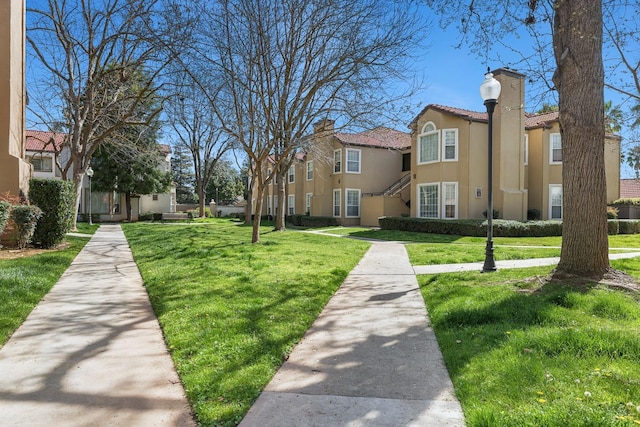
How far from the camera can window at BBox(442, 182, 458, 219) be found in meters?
21.2

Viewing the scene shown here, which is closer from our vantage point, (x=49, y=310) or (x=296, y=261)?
(x=49, y=310)

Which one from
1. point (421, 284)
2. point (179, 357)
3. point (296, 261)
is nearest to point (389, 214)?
point (296, 261)

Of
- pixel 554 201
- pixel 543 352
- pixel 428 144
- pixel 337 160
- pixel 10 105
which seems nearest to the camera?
pixel 543 352

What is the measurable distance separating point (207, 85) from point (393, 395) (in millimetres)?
12259

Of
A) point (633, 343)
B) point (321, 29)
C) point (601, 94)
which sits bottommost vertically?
point (633, 343)

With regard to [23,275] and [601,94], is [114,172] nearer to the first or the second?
[23,275]

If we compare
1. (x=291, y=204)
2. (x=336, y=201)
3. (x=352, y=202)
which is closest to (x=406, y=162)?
(x=352, y=202)

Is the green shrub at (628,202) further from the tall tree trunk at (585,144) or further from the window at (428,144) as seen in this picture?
the tall tree trunk at (585,144)

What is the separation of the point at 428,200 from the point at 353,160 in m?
7.49

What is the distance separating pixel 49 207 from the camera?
11969mm

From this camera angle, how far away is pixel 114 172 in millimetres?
34844

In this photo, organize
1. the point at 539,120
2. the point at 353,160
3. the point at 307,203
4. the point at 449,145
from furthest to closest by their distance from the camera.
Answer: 1. the point at 307,203
2. the point at 353,160
3. the point at 539,120
4. the point at 449,145

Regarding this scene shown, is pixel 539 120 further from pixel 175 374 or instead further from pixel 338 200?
pixel 175 374

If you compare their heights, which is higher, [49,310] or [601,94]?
[601,94]
